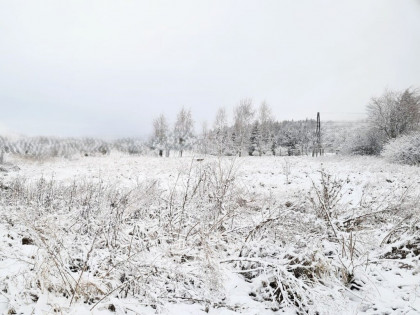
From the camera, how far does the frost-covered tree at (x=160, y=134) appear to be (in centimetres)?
3938

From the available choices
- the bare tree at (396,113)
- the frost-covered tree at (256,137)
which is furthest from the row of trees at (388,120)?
the frost-covered tree at (256,137)

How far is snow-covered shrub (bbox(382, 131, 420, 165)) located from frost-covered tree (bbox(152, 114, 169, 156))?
28.6 m

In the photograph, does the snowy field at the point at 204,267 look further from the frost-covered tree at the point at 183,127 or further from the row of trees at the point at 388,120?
the frost-covered tree at the point at 183,127

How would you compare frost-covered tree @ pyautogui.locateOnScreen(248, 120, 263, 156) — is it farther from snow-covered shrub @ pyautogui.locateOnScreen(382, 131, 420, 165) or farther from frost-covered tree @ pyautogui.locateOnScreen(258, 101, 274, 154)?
snow-covered shrub @ pyautogui.locateOnScreen(382, 131, 420, 165)

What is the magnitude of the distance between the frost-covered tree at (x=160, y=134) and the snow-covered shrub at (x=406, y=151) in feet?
93.7

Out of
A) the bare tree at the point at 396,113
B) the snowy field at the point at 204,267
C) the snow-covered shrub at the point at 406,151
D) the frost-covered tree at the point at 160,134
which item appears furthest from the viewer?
the frost-covered tree at the point at 160,134

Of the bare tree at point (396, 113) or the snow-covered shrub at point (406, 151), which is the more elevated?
the bare tree at point (396, 113)

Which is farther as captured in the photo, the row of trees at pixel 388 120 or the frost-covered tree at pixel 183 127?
the frost-covered tree at pixel 183 127

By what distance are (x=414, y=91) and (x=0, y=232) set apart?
3483cm

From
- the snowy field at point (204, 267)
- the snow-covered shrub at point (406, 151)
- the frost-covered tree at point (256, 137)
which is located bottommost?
the snowy field at point (204, 267)

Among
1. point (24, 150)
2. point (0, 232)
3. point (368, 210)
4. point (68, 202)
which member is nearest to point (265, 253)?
point (368, 210)

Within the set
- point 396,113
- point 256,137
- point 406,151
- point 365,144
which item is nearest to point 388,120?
point 396,113

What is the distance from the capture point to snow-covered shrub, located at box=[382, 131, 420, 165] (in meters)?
16.5

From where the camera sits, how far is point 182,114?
4012 cm
